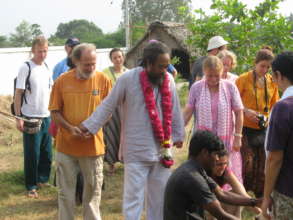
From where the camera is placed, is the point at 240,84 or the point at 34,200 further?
the point at 34,200

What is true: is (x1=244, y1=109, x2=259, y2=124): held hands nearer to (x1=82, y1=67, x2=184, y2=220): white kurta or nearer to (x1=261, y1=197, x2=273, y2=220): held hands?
(x1=82, y1=67, x2=184, y2=220): white kurta

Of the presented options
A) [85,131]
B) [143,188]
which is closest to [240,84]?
[143,188]

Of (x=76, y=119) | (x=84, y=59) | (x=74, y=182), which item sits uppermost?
(x=84, y=59)

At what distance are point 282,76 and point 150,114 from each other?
130 cm

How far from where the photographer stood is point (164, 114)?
14.4 feet

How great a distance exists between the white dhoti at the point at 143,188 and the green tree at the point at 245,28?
4256 millimetres

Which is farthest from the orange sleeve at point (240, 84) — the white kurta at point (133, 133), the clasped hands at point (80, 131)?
the clasped hands at point (80, 131)

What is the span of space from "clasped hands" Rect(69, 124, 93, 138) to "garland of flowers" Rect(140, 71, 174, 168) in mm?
616

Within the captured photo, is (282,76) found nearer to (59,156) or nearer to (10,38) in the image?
(59,156)

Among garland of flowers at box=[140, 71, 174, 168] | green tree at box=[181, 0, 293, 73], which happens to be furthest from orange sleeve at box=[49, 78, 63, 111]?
green tree at box=[181, 0, 293, 73]

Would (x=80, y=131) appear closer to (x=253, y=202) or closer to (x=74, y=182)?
(x=74, y=182)

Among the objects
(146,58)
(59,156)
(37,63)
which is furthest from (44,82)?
(146,58)

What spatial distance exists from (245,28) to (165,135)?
4.54m

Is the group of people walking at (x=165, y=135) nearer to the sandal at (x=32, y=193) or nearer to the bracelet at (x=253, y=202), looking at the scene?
the bracelet at (x=253, y=202)
